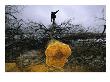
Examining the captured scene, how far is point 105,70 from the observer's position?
9.44 ft

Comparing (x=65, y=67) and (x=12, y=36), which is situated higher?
(x=12, y=36)

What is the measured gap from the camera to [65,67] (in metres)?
2.89
